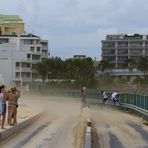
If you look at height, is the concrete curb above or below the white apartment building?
below

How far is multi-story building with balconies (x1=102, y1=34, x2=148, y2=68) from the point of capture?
160750 millimetres

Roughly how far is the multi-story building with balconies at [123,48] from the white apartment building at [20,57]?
80.6 feet

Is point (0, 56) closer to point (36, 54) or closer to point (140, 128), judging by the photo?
point (36, 54)

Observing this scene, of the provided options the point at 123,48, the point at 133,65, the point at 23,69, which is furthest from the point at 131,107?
the point at 123,48

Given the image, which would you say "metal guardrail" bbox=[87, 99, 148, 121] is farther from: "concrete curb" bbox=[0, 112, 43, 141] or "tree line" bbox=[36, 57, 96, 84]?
"tree line" bbox=[36, 57, 96, 84]

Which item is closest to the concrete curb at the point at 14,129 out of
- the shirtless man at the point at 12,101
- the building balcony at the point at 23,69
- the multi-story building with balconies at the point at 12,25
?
the shirtless man at the point at 12,101

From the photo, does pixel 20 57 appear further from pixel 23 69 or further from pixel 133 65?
pixel 133 65

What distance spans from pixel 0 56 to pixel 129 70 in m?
34.3

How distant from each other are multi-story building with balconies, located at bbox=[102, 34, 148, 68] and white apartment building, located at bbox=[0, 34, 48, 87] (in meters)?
24.6

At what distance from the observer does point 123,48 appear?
536ft

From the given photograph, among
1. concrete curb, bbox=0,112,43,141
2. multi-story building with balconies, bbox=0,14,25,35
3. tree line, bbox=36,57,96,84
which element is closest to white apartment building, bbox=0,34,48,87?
tree line, bbox=36,57,96,84

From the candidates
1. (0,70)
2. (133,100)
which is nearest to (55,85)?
(0,70)

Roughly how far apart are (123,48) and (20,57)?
50.4m

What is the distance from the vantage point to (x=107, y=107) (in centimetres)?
5169
